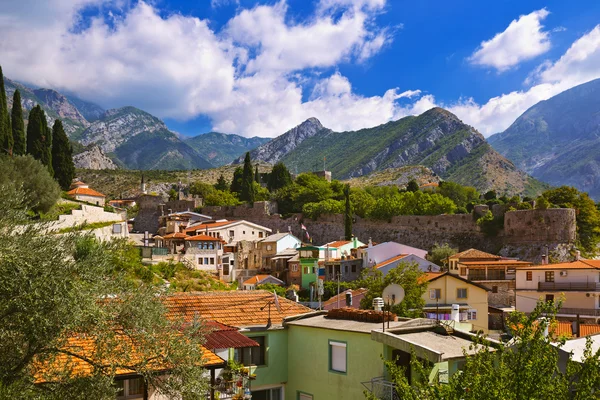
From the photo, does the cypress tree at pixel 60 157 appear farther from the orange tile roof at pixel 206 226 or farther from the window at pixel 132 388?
the window at pixel 132 388

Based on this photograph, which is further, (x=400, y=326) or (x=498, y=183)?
(x=498, y=183)

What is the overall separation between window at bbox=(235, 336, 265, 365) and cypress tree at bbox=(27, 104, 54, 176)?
40379mm

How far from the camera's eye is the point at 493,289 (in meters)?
42.8

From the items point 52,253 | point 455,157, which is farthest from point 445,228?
point 455,157

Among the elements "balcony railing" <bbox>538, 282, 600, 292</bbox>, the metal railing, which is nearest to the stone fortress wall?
"balcony railing" <bbox>538, 282, 600, 292</bbox>

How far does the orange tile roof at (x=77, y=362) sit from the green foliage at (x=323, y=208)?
59.4 metres

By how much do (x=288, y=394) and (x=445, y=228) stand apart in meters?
49.4

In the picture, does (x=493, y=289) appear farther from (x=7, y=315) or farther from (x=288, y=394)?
(x=7, y=315)

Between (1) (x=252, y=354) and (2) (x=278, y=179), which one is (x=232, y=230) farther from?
(1) (x=252, y=354)

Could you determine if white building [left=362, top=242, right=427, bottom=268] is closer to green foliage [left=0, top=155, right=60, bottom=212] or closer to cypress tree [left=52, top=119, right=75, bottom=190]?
green foliage [left=0, top=155, right=60, bottom=212]

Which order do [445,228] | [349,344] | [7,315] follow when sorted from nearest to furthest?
1. [7,315]
2. [349,344]
3. [445,228]

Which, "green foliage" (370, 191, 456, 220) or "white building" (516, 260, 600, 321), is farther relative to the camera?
"green foliage" (370, 191, 456, 220)

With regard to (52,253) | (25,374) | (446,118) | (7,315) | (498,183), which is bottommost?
(25,374)

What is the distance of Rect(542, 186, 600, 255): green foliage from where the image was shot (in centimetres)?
5431
